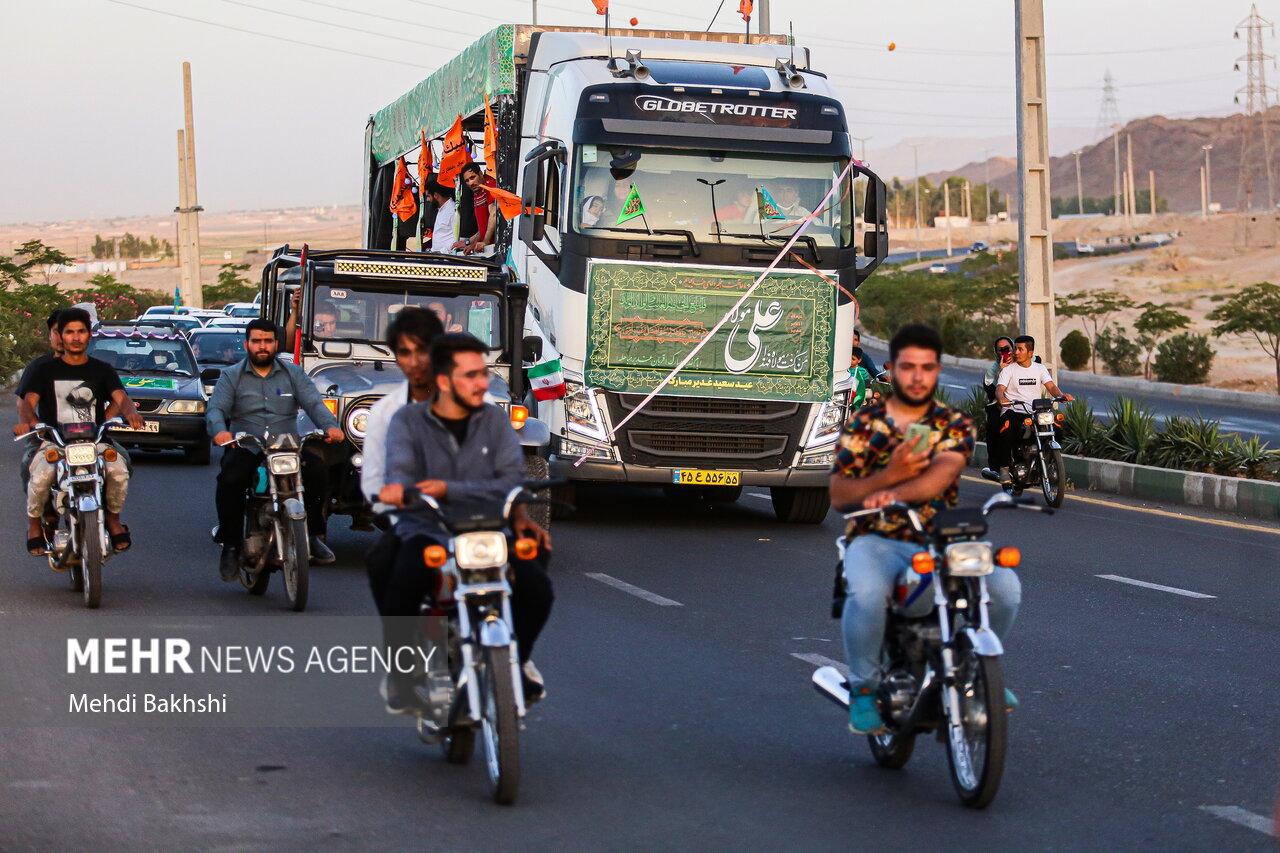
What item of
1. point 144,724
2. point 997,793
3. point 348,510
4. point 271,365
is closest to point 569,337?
point 348,510

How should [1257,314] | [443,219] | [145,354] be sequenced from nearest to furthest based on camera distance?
1. [443,219]
2. [145,354]
3. [1257,314]

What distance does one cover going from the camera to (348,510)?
12.3 meters

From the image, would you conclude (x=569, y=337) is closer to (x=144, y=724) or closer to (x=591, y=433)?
(x=591, y=433)

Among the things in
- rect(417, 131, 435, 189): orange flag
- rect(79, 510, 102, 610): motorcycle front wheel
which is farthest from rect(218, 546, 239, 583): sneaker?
rect(417, 131, 435, 189): orange flag

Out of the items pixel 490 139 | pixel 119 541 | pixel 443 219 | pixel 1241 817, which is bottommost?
pixel 1241 817

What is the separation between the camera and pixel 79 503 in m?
10.2

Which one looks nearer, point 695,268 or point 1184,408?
point 695,268

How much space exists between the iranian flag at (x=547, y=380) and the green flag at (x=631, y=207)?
133 cm

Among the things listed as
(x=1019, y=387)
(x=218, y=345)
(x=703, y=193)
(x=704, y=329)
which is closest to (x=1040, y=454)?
(x=1019, y=387)

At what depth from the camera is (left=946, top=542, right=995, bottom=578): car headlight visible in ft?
19.7

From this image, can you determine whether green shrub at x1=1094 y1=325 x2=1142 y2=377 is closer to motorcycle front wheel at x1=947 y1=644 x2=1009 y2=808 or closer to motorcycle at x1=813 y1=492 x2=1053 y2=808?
motorcycle at x1=813 y1=492 x2=1053 y2=808

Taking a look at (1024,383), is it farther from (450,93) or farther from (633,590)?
(633,590)

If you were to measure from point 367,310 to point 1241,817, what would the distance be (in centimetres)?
886

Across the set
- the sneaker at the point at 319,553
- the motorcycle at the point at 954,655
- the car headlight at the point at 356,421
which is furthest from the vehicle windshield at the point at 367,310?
the motorcycle at the point at 954,655
